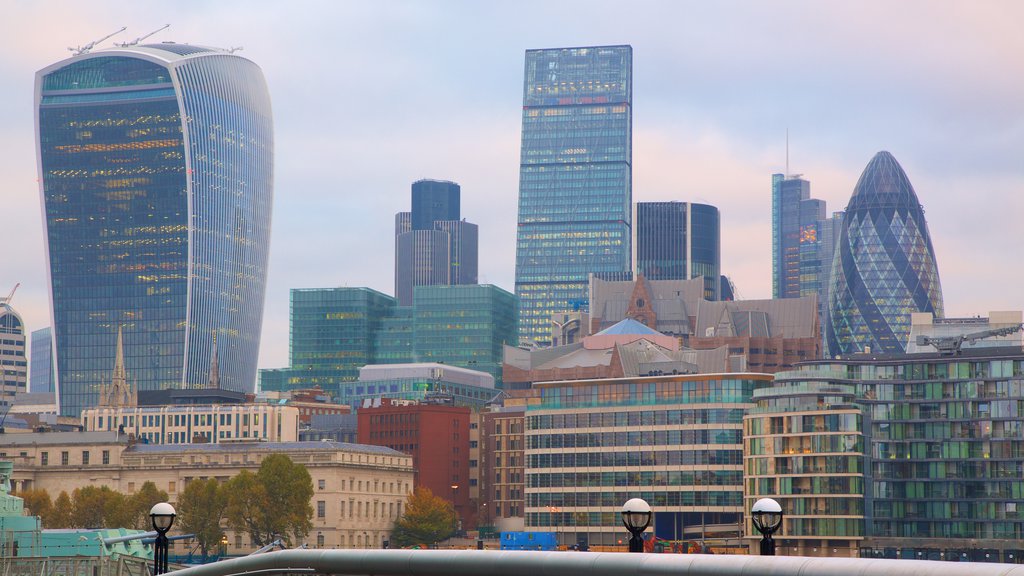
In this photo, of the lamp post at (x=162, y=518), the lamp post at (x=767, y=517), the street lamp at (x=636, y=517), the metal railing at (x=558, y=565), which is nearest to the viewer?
the metal railing at (x=558, y=565)

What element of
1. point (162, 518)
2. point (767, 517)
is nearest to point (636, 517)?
point (767, 517)

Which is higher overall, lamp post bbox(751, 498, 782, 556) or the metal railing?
lamp post bbox(751, 498, 782, 556)

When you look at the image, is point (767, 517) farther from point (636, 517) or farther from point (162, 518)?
point (162, 518)

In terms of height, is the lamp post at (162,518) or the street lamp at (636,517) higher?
the street lamp at (636,517)

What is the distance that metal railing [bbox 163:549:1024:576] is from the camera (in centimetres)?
2584

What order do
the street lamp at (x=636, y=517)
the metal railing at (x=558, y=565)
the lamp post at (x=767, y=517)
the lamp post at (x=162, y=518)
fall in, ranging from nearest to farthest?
the metal railing at (x=558, y=565) → the lamp post at (x=767, y=517) → the street lamp at (x=636, y=517) → the lamp post at (x=162, y=518)

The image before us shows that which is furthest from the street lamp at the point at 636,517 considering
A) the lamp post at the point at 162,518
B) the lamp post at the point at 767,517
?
the lamp post at the point at 162,518

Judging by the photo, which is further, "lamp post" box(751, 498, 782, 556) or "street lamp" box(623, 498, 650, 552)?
"street lamp" box(623, 498, 650, 552)

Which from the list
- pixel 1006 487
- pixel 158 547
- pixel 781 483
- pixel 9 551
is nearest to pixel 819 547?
pixel 781 483

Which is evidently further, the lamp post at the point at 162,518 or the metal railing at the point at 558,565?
the lamp post at the point at 162,518

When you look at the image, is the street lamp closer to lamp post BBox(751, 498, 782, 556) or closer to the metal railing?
the metal railing

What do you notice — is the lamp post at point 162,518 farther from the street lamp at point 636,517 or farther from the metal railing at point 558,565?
the street lamp at point 636,517

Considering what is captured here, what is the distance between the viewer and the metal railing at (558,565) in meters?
25.8

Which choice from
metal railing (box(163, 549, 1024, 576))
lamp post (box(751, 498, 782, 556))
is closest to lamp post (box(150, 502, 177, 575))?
metal railing (box(163, 549, 1024, 576))
